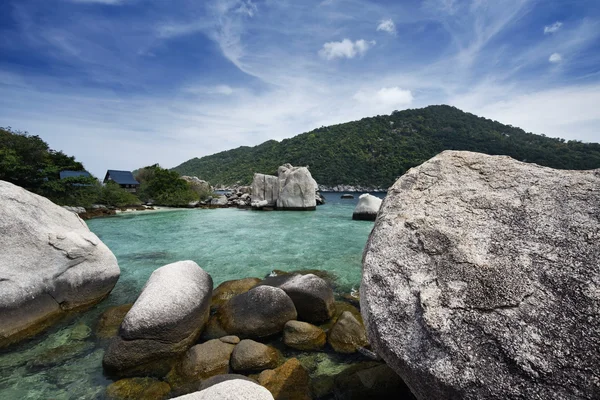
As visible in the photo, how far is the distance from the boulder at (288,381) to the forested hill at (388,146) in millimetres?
70905

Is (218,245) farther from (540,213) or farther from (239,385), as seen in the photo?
(540,213)

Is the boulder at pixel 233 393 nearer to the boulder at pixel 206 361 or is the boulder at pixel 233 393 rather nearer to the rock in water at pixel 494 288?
the rock in water at pixel 494 288

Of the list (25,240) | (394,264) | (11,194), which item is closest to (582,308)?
(394,264)

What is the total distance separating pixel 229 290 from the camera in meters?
7.80

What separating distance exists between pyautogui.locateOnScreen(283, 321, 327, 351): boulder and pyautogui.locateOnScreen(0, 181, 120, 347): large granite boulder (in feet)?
17.4

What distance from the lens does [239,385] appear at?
280 centimetres

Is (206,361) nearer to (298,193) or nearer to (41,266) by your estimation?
(41,266)

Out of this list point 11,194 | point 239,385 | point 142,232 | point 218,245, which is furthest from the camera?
point 142,232

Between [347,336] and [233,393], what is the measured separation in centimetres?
320

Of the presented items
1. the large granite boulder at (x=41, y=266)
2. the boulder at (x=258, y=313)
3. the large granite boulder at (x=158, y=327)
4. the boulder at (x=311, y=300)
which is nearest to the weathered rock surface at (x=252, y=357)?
the boulder at (x=258, y=313)

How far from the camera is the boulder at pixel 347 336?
5266 millimetres

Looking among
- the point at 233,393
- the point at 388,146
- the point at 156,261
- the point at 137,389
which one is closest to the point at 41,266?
the point at 137,389

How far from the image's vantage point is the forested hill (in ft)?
247

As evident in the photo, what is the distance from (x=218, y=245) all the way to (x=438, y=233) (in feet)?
44.4
